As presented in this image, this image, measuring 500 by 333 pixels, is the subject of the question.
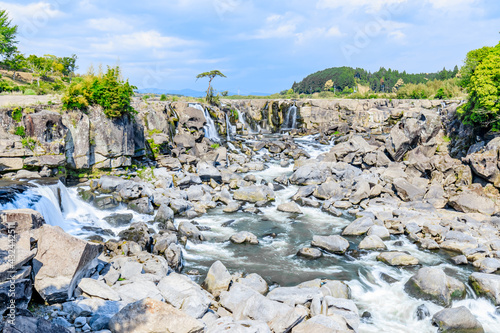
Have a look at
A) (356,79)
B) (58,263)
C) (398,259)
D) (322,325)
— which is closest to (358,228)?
(398,259)

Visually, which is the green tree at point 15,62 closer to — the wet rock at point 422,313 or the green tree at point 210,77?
the green tree at point 210,77

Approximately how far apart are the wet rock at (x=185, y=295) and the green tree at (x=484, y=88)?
22.9 meters

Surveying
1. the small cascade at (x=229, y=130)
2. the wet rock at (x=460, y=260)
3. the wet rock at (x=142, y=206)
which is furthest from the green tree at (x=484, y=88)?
the wet rock at (x=142, y=206)

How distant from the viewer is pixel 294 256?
1452cm

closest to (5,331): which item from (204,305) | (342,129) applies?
(204,305)

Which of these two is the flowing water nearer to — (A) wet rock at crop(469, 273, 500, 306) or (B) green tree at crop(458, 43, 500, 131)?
(A) wet rock at crop(469, 273, 500, 306)

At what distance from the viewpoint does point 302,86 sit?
11144cm

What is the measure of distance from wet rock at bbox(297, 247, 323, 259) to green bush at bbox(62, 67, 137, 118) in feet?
52.2

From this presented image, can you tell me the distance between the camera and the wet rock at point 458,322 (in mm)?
9609

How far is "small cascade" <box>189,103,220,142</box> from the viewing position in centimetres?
3247

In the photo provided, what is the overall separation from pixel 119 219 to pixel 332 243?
34.1 feet

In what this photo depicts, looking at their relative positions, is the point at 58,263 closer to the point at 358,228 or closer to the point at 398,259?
the point at 398,259

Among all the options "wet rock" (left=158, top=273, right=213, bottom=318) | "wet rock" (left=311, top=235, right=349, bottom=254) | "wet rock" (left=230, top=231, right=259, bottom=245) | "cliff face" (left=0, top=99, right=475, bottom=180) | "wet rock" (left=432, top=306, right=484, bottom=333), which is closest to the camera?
"wet rock" (left=158, top=273, right=213, bottom=318)

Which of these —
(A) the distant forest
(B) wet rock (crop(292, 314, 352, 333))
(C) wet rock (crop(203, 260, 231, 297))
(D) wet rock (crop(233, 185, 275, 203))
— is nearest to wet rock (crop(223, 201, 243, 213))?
(D) wet rock (crop(233, 185, 275, 203))
